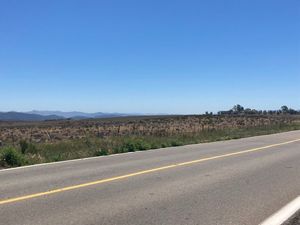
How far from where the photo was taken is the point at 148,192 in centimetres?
888

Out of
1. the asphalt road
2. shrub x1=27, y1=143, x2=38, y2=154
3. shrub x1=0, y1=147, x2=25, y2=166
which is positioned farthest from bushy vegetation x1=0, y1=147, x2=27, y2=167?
shrub x1=27, y1=143, x2=38, y2=154

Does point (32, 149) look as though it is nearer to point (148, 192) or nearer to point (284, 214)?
point (148, 192)

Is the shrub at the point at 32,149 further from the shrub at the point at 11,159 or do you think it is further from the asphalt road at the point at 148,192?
the asphalt road at the point at 148,192

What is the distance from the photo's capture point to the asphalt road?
6.92 meters

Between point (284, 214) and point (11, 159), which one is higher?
point (11, 159)

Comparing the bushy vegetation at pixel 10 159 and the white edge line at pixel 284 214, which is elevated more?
the bushy vegetation at pixel 10 159

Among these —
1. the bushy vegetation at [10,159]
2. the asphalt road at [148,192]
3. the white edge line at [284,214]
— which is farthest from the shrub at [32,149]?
the white edge line at [284,214]

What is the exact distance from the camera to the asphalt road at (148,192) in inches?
273

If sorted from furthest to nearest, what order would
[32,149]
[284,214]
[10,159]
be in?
[32,149] < [10,159] < [284,214]

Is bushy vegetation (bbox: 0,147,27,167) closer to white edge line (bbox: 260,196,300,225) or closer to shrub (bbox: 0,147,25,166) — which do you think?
shrub (bbox: 0,147,25,166)

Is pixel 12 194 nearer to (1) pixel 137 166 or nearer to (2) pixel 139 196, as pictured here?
(2) pixel 139 196

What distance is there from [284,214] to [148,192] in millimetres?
2720

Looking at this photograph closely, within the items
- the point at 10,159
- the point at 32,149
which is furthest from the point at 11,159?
the point at 32,149

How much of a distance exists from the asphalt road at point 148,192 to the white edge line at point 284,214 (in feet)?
0.40
